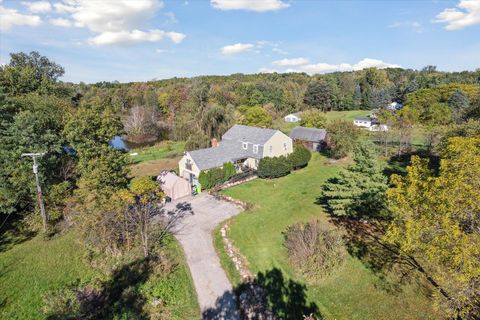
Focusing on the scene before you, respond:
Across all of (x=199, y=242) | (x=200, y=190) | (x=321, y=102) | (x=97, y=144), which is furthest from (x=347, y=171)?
(x=321, y=102)

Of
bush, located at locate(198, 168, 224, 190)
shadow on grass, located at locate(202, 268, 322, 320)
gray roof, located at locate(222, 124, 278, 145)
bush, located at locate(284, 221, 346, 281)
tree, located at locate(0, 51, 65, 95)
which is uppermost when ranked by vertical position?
tree, located at locate(0, 51, 65, 95)

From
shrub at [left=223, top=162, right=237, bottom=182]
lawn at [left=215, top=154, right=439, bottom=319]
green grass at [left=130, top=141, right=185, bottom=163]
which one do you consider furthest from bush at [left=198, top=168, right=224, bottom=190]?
green grass at [left=130, top=141, right=185, bottom=163]

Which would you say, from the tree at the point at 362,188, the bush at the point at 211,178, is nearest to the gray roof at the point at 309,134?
the bush at the point at 211,178

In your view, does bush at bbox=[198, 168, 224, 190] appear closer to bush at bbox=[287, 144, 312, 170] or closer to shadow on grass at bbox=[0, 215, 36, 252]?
bush at bbox=[287, 144, 312, 170]

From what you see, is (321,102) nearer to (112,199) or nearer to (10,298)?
(112,199)

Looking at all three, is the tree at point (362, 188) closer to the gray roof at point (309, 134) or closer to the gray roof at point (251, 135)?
the gray roof at point (251, 135)

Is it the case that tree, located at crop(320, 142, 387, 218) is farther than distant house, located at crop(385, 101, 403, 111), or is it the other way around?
distant house, located at crop(385, 101, 403, 111)
